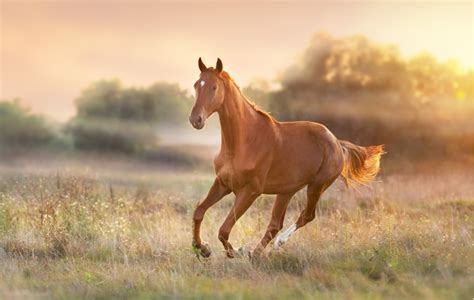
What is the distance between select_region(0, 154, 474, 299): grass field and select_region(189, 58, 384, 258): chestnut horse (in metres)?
0.48

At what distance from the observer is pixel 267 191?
31.3 ft

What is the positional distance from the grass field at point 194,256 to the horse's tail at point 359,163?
27.4 inches

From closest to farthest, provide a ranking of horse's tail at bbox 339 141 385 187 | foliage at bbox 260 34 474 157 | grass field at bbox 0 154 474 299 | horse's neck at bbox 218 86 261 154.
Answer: grass field at bbox 0 154 474 299
horse's neck at bbox 218 86 261 154
horse's tail at bbox 339 141 385 187
foliage at bbox 260 34 474 157

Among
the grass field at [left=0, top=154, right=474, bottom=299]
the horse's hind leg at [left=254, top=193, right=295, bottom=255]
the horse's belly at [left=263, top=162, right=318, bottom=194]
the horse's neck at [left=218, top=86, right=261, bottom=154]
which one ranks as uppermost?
the horse's neck at [left=218, top=86, right=261, bottom=154]

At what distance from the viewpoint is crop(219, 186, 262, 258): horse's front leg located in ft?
29.6

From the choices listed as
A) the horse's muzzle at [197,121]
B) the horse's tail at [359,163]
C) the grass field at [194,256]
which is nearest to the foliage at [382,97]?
the grass field at [194,256]

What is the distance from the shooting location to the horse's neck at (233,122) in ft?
29.7

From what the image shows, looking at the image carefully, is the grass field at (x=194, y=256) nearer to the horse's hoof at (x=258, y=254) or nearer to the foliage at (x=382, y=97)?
the horse's hoof at (x=258, y=254)

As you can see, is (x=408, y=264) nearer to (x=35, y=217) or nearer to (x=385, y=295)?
(x=385, y=295)

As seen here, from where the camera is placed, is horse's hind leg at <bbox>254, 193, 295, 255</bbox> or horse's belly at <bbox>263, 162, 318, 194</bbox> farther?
horse's hind leg at <bbox>254, 193, 295, 255</bbox>

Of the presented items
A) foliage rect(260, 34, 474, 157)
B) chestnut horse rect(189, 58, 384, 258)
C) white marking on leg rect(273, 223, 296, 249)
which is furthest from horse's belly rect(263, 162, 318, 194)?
foliage rect(260, 34, 474, 157)

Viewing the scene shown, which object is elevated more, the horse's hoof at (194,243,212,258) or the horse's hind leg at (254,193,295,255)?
the horse's hind leg at (254,193,295,255)

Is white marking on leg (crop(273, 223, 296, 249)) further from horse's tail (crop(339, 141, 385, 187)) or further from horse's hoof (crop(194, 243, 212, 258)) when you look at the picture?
horse's tail (crop(339, 141, 385, 187))

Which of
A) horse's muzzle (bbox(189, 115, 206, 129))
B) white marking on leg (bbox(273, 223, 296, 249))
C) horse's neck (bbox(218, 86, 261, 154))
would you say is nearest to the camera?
horse's muzzle (bbox(189, 115, 206, 129))
